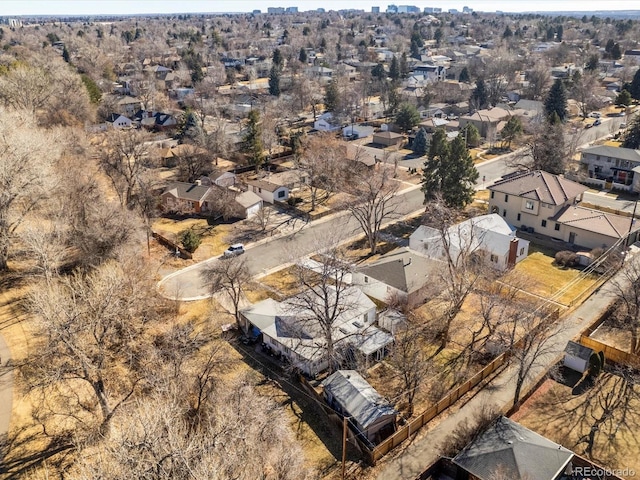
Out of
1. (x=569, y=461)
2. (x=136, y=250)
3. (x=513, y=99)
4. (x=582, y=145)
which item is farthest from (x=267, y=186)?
(x=513, y=99)

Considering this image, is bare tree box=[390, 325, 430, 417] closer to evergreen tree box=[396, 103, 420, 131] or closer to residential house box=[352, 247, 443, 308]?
residential house box=[352, 247, 443, 308]

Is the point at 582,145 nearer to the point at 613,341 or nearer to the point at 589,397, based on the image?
the point at 613,341

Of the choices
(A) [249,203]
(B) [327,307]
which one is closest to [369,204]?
(A) [249,203]

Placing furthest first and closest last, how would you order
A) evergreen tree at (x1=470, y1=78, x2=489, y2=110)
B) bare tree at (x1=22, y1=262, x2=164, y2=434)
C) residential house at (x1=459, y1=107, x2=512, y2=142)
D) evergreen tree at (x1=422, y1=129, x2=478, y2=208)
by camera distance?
evergreen tree at (x1=470, y1=78, x2=489, y2=110) → residential house at (x1=459, y1=107, x2=512, y2=142) → evergreen tree at (x1=422, y1=129, x2=478, y2=208) → bare tree at (x1=22, y1=262, x2=164, y2=434)

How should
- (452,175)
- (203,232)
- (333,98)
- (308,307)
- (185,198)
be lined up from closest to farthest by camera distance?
(308,307), (452,175), (203,232), (185,198), (333,98)

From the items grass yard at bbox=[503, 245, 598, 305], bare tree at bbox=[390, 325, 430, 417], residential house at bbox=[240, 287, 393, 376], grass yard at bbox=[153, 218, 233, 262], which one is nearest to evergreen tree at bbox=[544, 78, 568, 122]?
grass yard at bbox=[503, 245, 598, 305]

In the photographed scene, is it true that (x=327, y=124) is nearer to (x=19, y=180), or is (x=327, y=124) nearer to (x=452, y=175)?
(x=452, y=175)
